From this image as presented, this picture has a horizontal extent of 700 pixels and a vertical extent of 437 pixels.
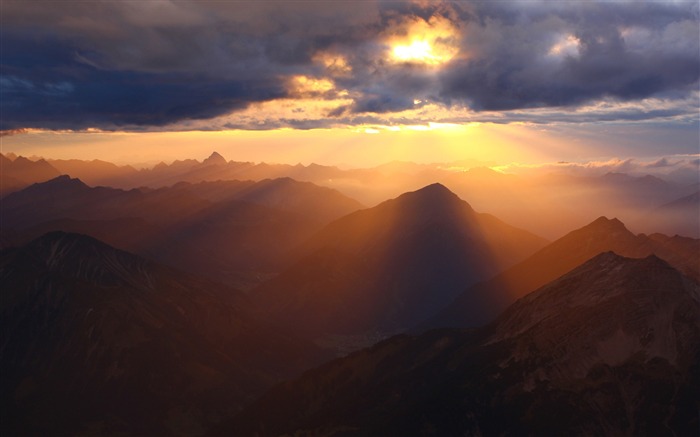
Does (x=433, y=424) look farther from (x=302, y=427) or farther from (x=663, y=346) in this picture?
(x=663, y=346)

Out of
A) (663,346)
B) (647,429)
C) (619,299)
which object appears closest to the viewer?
(647,429)

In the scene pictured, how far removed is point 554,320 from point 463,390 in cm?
3470

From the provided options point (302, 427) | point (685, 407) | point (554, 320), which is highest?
point (554, 320)

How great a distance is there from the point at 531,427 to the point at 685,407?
37114 mm

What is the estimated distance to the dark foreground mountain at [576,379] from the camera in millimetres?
159125

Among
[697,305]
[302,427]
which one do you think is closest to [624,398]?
[697,305]

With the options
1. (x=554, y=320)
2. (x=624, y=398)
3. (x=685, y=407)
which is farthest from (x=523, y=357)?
(x=685, y=407)

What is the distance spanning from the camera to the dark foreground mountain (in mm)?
159125

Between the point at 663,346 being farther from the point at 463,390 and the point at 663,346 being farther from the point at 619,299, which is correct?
the point at 463,390

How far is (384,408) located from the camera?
186500 millimetres

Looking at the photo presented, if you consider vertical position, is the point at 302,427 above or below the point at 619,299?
below

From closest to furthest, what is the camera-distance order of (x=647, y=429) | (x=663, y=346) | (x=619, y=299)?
(x=647, y=429)
(x=663, y=346)
(x=619, y=299)

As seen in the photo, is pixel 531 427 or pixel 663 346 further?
pixel 663 346

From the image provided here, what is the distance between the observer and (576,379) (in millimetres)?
167875
